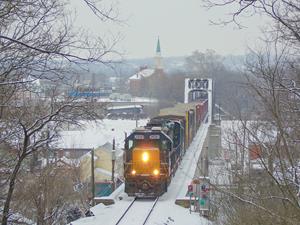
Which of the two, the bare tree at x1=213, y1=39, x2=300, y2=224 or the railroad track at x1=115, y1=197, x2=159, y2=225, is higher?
the bare tree at x1=213, y1=39, x2=300, y2=224

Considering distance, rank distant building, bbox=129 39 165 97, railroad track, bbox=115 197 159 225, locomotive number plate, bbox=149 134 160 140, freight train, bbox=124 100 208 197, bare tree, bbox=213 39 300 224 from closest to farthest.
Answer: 1. bare tree, bbox=213 39 300 224
2. railroad track, bbox=115 197 159 225
3. locomotive number plate, bbox=149 134 160 140
4. freight train, bbox=124 100 208 197
5. distant building, bbox=129 39 165 97

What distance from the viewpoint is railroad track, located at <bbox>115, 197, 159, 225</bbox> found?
51.2 ft

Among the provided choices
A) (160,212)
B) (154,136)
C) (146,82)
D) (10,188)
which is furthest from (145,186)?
(146,82)

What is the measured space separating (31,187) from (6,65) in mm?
9787

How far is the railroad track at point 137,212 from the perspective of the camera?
51.2 ft

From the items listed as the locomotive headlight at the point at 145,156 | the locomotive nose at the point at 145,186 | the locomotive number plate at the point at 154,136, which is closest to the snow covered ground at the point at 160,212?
the locomotive nose at the point at 145,186

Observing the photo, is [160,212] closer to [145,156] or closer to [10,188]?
[145,156]

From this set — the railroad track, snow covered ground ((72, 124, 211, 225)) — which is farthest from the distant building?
the railroad track

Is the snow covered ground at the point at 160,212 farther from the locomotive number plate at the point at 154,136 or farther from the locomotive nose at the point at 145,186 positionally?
the locomotive number plate at the point at 154,136

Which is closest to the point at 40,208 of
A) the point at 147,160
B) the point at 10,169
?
the point at 147,160

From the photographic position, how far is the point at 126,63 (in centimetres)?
677

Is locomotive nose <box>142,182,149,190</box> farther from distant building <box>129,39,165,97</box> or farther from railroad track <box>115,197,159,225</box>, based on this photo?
distant building <box>129,39,165,97</box>

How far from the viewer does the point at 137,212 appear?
55.8 feet

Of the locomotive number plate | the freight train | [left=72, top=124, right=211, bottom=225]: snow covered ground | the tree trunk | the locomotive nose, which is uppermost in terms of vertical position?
the tree trunk
